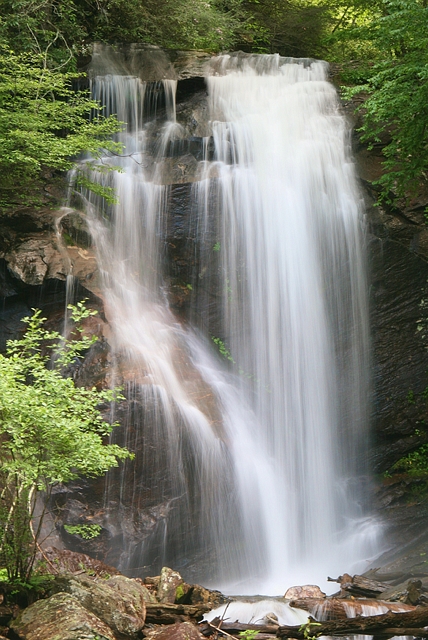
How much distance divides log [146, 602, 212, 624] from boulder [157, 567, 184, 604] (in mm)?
733

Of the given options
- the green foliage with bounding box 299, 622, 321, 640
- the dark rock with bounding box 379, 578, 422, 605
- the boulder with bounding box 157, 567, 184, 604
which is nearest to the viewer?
the green foliage with bounding box 299, 622, 321, 640

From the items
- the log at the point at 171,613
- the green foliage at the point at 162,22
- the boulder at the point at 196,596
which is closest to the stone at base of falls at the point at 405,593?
the boulder at the point at 196,596

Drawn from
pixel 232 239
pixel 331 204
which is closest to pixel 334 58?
pixel 331 204

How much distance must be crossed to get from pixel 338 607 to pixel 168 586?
194 centimetres

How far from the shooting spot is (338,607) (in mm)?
6223

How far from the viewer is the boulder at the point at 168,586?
22.2 feet

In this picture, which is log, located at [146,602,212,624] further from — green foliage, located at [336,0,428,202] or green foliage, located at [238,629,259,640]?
green foliage, located at [336,0,428,202]

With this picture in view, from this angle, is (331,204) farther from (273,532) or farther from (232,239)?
(273,532)

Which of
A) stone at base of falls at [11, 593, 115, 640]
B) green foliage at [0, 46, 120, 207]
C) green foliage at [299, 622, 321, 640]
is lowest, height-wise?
green foliage at [299, 622, 321, 640]

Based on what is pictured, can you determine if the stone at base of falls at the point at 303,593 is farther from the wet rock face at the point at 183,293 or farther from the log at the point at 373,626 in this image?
the wet rock face at the point at 183,293

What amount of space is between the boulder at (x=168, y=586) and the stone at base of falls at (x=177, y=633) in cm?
153

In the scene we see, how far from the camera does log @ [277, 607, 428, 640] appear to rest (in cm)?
528

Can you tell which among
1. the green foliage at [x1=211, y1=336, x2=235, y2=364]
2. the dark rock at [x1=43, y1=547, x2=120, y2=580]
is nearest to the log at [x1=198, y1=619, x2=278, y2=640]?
the dark rock at [x1=43, y1=547, x2=120, y2=580]

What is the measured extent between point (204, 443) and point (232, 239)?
14.5ft
